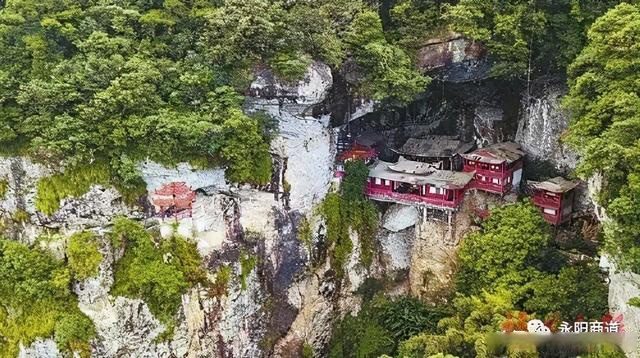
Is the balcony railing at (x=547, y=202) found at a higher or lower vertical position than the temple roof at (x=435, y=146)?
lower

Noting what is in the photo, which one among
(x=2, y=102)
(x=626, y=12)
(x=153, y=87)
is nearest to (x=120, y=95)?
(x=153, y=87)

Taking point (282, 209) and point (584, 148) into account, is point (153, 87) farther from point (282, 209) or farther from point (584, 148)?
point (584, 148)

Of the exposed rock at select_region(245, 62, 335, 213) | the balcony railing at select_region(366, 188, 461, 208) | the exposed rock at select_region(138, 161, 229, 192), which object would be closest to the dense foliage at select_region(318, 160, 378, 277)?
the balcony railing at select_region(366, 188, 461, 208)

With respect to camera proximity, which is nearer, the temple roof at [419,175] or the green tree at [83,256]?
the green tree at [83,256]

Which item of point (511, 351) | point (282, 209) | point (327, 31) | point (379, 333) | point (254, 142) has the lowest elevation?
point (379, 333)

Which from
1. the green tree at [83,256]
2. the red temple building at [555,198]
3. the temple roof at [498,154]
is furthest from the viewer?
the temple roof at [498,154]

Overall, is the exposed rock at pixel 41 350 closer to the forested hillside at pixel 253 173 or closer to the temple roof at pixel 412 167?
the forested hillside at pixel 253 173

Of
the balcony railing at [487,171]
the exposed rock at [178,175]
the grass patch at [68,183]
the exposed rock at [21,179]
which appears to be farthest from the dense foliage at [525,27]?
the exposed rock at [21,179]
